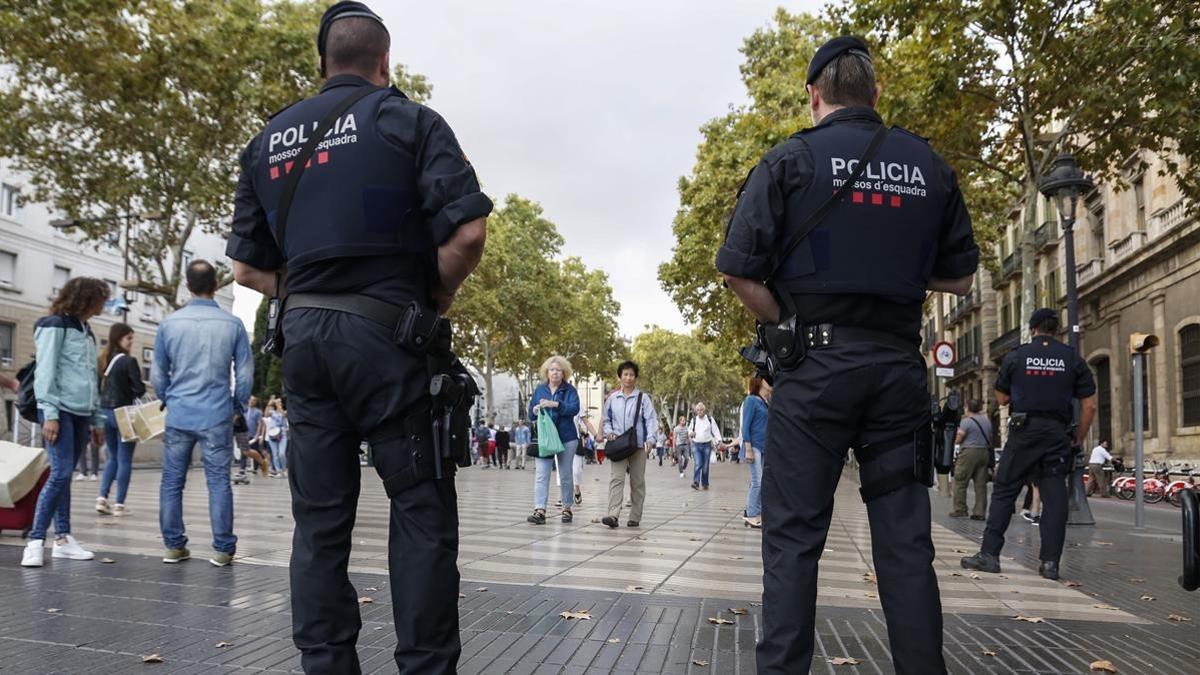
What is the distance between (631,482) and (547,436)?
1.21 meters

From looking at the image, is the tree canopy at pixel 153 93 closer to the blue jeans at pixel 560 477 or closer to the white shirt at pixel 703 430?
the white shirt at pixel 703 430

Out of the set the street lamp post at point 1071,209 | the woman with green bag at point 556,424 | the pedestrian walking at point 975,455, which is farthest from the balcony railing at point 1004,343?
the woman with green bag at point 556,424

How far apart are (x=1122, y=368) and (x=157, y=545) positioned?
90.1 feet

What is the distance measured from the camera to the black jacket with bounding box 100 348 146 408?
1020 centimetres

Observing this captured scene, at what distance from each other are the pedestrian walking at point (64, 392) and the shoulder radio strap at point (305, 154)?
4.15m

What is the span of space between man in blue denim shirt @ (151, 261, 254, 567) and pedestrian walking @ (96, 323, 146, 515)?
4.12 meters

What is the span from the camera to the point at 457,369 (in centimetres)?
303

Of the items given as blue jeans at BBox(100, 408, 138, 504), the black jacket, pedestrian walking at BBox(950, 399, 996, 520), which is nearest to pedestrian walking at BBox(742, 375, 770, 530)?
pedestrian walking at BBox(950, 399, 996, 520)

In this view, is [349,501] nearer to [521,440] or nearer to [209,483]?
[209,483]

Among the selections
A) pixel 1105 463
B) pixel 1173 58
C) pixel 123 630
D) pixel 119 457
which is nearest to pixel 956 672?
pixel 123 630

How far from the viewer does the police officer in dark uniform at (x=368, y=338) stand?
275 centimetres

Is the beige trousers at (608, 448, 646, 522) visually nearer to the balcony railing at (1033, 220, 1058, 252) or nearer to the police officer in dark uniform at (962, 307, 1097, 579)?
the police officer in dark uniform at (962, 307, 1097, 579)

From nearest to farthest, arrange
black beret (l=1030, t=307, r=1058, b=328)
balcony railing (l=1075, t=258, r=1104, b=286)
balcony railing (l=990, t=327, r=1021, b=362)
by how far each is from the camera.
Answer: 1. black beret (l=1030, t=307, r=1058, b=328)
2. balcony railing (l=1075, t=258, r=1104, b=286)
3. balcony railing (l=990, t=327, r=1021, b=362)

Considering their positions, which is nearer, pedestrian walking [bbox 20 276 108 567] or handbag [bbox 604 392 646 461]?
pedestrian walking [bbox 20 276 108 567]
